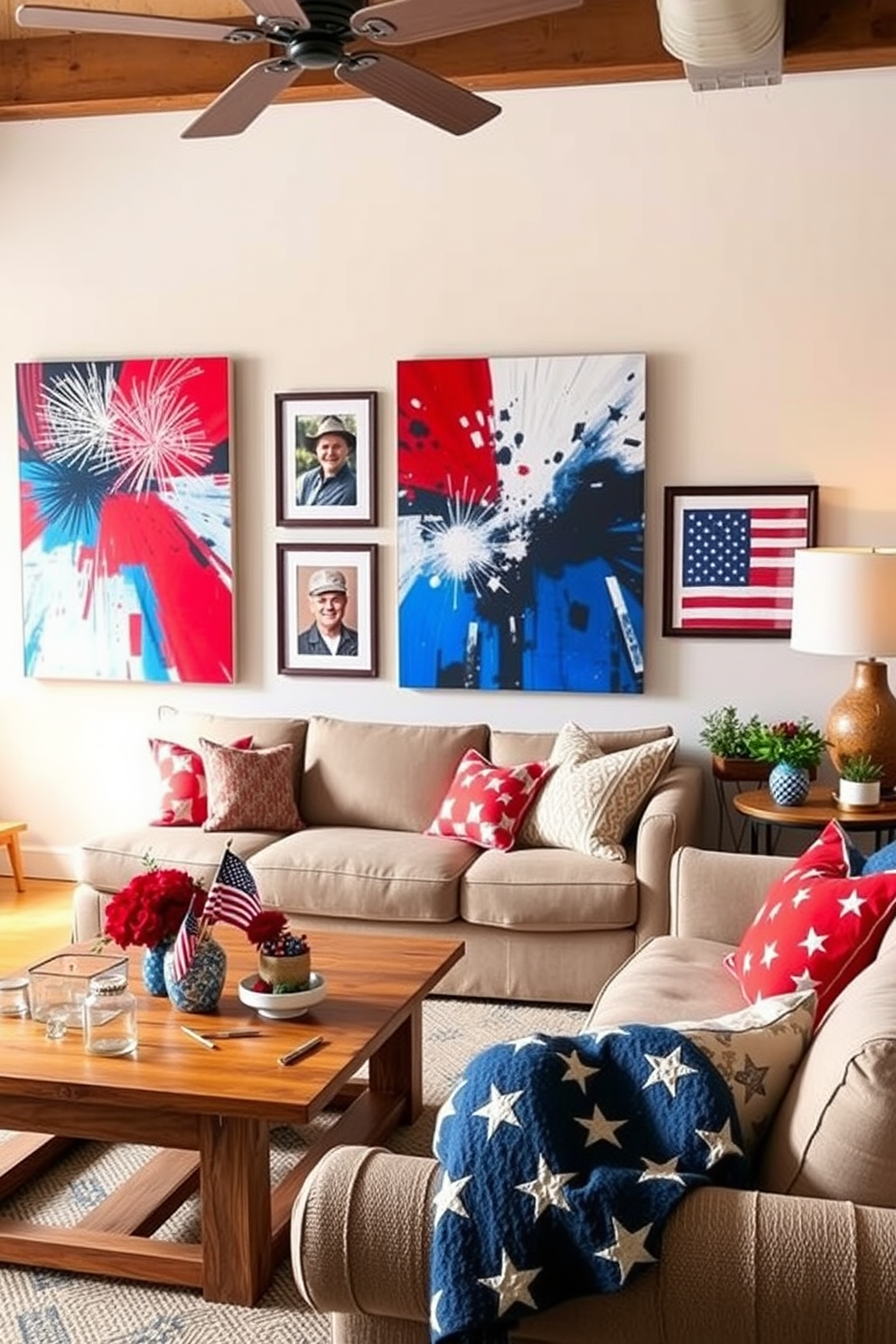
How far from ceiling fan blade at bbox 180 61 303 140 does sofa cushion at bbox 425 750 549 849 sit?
2.23m

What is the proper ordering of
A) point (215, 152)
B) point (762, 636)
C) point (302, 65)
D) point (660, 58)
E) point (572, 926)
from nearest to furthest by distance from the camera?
1. point (302, 65)
2. point (572, 926)
3. point (660, 58)
4. point (762, 636)
5. point (215, 152)

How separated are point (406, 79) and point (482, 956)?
8.55ft

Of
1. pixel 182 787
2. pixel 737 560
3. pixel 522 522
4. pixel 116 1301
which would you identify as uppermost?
pixel 522 522

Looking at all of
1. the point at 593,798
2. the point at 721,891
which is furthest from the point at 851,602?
the point at 721,891

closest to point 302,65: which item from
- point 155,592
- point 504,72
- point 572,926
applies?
point 504,72

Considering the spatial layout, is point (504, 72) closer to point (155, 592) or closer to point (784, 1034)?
point (155, 592)

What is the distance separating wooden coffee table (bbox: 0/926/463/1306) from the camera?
2.86 metres

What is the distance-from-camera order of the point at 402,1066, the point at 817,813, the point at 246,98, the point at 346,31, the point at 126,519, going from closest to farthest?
the point at 346,31
the point at 246,98
the point at 402,1066
the point at 817,813
the point at 126,519

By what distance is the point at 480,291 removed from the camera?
18.2ft

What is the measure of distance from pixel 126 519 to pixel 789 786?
111 inches

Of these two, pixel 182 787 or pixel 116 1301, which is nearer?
pixel 116 1301

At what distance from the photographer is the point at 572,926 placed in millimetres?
4566

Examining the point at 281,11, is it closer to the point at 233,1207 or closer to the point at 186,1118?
the point at 186,1118

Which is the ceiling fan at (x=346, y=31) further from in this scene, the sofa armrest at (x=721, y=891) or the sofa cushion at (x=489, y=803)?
the sofa cushion at (x=489, y=803)
